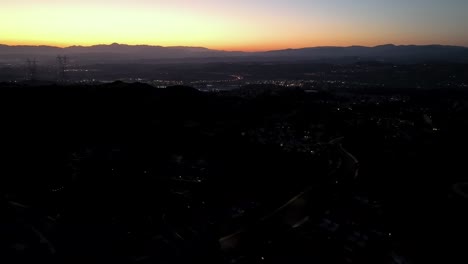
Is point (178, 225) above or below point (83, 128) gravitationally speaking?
below

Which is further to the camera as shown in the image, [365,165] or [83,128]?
[83,128]

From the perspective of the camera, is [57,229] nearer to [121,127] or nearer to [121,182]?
[121,182]

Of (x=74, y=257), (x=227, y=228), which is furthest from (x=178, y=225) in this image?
(x=74, y=257)

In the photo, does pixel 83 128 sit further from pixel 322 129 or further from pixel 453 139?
pixel 453 139

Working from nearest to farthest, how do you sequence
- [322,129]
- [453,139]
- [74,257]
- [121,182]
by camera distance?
1. [74,257]
2. [121,182]
3. [453,139]
4. [322,129]

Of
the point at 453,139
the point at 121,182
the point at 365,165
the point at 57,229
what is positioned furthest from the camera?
the point at 453,139

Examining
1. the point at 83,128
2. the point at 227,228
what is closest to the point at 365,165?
the point at 227,228
